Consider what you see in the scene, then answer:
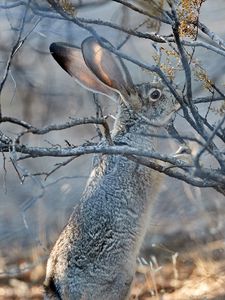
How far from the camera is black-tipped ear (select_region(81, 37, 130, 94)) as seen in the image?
10.9 ft

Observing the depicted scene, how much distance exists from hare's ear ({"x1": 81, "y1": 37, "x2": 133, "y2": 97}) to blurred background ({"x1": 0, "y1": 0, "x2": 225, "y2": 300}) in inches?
26.4

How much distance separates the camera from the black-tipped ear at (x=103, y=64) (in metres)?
3.33

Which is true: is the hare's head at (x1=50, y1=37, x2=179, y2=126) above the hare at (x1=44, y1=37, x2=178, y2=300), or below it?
above

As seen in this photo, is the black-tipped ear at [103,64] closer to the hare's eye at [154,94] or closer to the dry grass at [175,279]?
the hare's eye at [154,94]

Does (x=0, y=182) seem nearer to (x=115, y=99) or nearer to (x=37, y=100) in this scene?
(x=37, y=100)

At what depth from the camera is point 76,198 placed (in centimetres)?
556

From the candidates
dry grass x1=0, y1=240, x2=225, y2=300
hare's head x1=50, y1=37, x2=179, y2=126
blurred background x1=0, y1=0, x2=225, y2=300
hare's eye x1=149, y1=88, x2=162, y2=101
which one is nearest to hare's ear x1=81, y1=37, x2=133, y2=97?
hare's head x1=50, y1=37, x2=179, y2=126

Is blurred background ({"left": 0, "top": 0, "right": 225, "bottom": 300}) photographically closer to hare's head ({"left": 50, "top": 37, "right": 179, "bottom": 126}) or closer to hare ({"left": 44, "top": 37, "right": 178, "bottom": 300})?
hare's head ({"left": 50, "top": 37, "right": 179, "bottom": 126})

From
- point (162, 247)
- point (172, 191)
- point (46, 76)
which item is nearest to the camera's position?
point (162, 247)

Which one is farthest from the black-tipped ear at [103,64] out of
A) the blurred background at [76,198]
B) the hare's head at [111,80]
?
the blurred background at [76,198]

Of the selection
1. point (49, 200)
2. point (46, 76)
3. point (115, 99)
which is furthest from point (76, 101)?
point (115, 99)

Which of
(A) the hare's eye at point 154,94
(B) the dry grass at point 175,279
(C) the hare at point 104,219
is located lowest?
(B) the dry grass at point 175,279

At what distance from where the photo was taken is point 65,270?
12.0 ft

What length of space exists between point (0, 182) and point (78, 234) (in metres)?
2.44
